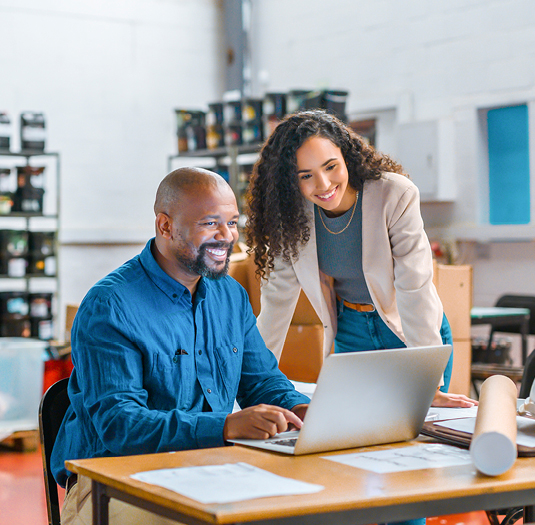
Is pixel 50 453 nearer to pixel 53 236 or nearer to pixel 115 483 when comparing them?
pixel 115 483

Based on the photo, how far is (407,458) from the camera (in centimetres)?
125

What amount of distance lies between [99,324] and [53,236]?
4559 mm

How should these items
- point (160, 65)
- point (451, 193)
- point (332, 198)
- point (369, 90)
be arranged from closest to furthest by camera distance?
1. point (332, 198)
2. point (451, 193)
3. point (369, 90)
4. point (160, 65)

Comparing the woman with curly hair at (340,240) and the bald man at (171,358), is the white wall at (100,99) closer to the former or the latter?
the woman with curly hair at (340,240)

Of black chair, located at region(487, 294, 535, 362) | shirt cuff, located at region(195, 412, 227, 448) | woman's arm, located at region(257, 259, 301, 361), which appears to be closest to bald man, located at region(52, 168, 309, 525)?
shirt cuff, located at region(195, 412, 227, 448)

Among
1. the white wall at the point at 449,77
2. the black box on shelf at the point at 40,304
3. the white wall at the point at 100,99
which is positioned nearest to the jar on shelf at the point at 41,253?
the black box on shelf at the point at 40,304

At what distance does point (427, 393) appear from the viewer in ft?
4.52

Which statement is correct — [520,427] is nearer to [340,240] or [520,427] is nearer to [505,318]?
[340,240]

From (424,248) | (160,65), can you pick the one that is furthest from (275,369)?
(160,65)

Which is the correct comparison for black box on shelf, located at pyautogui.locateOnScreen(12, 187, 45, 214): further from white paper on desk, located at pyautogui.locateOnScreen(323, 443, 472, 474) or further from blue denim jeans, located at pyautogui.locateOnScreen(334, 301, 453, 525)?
white paper on desk, located at pyautogui.locateOnScreen(323, 443, 472, 474)

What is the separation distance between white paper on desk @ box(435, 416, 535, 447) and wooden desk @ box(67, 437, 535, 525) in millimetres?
84

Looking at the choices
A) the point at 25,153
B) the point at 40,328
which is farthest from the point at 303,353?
the point at 25,153

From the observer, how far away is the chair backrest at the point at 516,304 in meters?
4.86

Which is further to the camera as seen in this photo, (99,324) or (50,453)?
(50,453)
